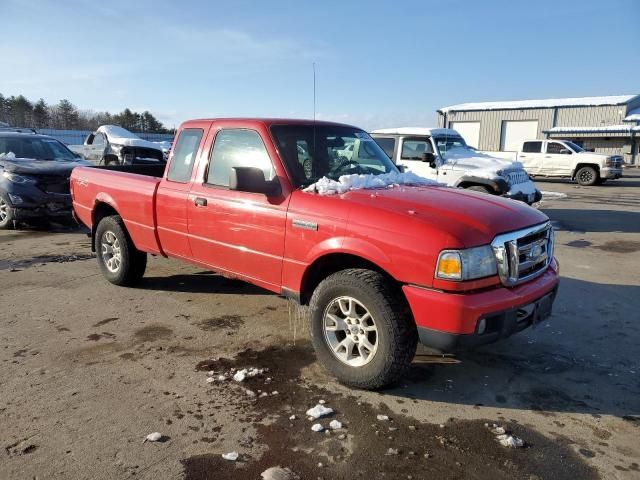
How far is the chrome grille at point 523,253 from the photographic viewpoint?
317 centimetres

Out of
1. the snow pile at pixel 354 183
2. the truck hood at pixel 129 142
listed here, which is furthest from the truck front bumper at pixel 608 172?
the snow pile at pixel 354 183

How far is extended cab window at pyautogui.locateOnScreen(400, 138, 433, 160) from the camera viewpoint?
36.3 feet

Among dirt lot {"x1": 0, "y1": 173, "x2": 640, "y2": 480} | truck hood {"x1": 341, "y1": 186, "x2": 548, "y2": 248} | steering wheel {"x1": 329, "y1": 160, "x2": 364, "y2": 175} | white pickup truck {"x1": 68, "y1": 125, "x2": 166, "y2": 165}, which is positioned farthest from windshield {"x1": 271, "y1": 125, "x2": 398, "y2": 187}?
white pickup truck {"x1": 68, "y1": 125, "x2": 166, "y2": 165}

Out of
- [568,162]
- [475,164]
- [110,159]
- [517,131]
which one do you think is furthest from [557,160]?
[517,131]

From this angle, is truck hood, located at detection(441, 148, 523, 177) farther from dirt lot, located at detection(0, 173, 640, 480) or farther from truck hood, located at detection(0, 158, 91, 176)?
truck hood, located at detection(0, 158, 91, 176)

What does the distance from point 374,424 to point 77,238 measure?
24.4 ft

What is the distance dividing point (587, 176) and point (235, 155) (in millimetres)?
20622

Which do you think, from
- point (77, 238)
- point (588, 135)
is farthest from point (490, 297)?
point (588, 135)

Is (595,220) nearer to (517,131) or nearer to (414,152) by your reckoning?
(414,152)

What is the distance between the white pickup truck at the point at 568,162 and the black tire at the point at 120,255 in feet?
66.3

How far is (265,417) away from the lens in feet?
10.2

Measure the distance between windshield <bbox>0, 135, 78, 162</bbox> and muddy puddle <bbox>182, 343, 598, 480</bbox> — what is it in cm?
894

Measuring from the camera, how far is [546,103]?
4119 cm

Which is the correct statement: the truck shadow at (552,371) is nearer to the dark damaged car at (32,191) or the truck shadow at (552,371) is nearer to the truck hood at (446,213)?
the truck hood at (446,213)
